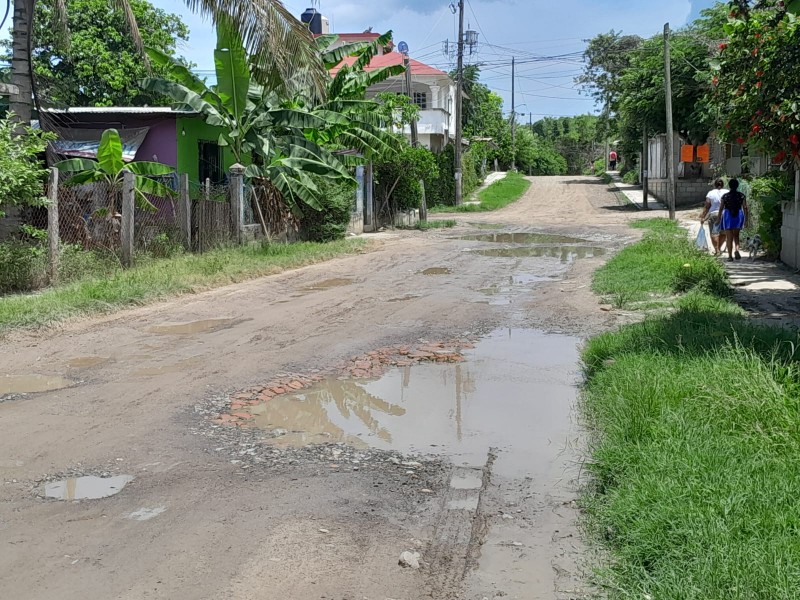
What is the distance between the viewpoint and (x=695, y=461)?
450cm

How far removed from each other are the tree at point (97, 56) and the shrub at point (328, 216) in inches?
405

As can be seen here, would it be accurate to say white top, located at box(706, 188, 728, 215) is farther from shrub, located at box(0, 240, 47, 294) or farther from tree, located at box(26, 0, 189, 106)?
tree, located at box(26, 0, 189, 106)

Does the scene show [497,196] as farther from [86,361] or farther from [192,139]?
[86,361]

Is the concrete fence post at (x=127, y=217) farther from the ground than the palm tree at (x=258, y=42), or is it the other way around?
the palm tree at (x=258, y=42)

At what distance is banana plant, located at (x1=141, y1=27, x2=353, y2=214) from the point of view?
57.9 feet

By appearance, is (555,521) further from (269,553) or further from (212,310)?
(212,310)

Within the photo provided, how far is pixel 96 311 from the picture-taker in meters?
10.7

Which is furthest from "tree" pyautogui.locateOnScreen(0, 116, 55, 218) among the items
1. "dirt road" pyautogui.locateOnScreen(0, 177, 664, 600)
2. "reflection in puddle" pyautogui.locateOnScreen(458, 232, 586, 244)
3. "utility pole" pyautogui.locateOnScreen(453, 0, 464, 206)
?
"utility pole" pyautogui.locateOnScreen(453, 0, 464, 206)

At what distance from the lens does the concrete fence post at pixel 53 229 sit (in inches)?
481

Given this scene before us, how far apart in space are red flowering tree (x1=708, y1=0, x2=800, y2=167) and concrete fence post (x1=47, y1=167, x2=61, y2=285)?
32.4 ft

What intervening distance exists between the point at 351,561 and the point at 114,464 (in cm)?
220

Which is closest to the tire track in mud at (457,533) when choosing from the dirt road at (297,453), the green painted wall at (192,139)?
the dirt road at (297,453)

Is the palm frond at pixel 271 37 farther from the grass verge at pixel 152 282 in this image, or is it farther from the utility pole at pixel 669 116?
the utility pole at pixel 669 116

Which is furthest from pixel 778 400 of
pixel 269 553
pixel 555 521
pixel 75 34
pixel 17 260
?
pixel 75 34
